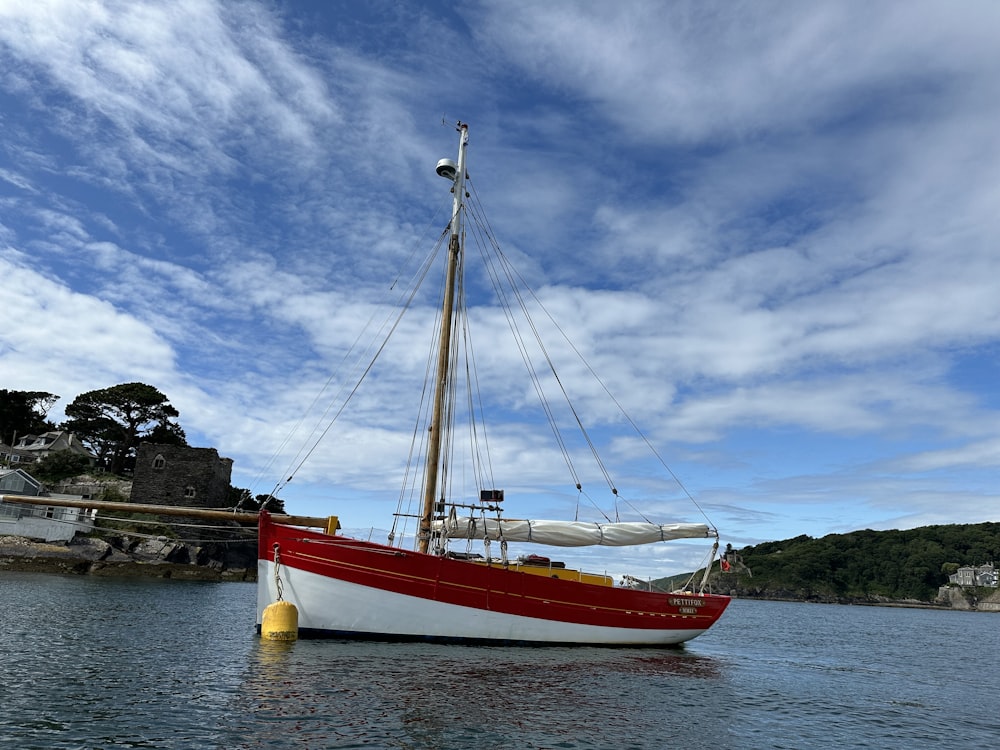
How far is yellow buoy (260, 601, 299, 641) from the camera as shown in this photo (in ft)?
68.4

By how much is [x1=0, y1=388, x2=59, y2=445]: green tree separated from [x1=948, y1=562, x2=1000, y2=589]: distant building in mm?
218821

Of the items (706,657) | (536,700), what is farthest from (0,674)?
(706,657)

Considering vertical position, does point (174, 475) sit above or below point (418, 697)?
above

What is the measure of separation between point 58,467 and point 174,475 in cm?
1812

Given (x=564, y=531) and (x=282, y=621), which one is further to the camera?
(x=564, y=531)

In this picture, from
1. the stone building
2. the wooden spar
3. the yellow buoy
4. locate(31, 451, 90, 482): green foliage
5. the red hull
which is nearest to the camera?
the wooden spar

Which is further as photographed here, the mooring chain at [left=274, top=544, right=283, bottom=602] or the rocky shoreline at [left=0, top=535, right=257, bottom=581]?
the rocky shoreline at [left=0, top=535, right=257, bottom=581]

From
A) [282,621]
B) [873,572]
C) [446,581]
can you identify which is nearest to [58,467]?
[282,621]

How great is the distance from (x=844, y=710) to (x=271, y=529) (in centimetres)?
1885

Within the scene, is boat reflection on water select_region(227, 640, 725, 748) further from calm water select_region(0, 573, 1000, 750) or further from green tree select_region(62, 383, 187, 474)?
green tree select_region(62, 383, 187, 474)

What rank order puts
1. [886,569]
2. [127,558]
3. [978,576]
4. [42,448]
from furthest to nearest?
1. [886,569]
2. [978,576]
3. [42,448]
4. [127,558]

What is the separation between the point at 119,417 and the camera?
98500mm

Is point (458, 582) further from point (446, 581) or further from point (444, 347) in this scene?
point (444, 347)

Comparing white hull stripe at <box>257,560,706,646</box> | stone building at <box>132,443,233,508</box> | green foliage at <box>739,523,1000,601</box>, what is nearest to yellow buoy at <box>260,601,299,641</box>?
white hull stripe at <box>257,560,706,646</box>
